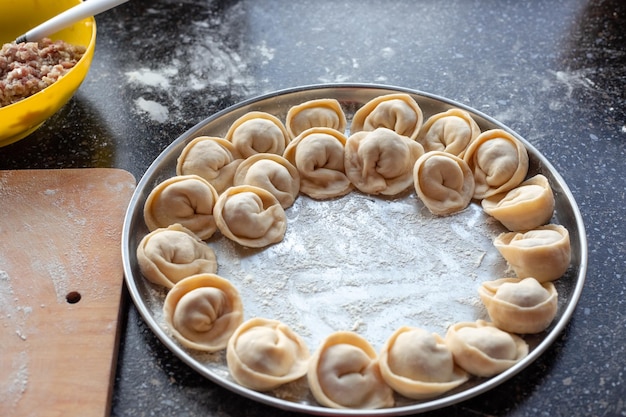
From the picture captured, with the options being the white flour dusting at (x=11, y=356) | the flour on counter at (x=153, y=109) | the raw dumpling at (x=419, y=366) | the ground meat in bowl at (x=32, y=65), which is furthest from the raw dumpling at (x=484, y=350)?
the ground meat in bowl at (x=32, y=65)

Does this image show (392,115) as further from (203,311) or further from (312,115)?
(203,311)

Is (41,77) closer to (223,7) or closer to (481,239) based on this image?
(223,7)

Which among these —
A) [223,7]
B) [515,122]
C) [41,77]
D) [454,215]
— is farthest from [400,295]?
[223,7]

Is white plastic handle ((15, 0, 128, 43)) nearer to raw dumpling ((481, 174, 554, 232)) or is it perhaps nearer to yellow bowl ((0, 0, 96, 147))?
yellow bowl ((0, 0, 96, 147))

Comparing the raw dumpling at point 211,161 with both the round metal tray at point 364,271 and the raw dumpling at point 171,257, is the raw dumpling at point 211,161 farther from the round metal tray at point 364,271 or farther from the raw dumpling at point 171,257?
the raw dumpling at point 171,257

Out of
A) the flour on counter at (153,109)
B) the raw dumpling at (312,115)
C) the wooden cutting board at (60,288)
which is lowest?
the wooden cutting board at (60,288)
